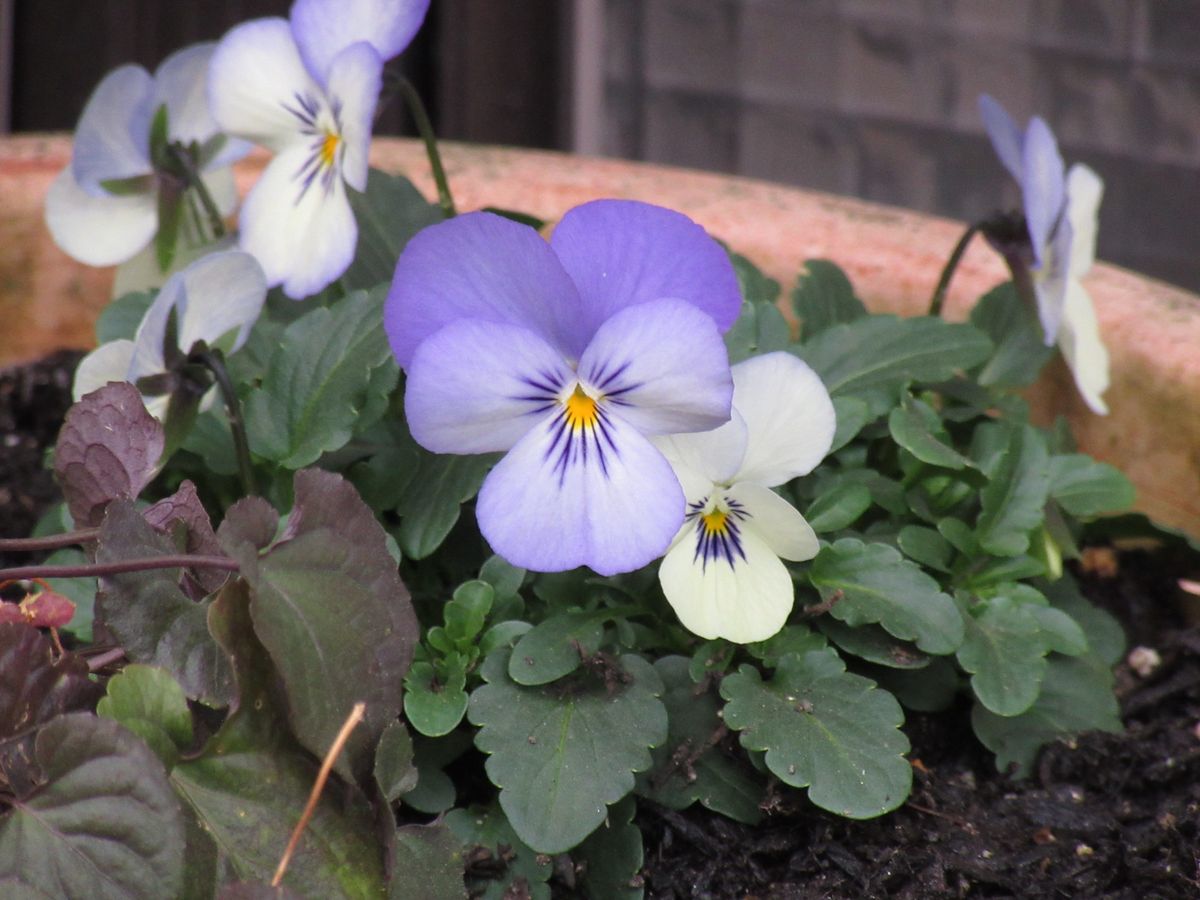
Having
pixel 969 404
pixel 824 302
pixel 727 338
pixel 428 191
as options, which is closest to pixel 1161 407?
pixel 969 404

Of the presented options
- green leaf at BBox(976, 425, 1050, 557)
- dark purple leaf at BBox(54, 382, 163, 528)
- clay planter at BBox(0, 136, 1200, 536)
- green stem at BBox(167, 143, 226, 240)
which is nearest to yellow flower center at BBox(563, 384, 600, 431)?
dark purple leaf at BBox(54, 382, 163, 528)

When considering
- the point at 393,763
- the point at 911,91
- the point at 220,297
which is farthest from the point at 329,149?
the point at 911,91

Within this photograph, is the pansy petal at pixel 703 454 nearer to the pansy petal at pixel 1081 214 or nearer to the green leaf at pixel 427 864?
the green leaf at pixel 427 864

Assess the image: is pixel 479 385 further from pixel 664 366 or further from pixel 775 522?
pixel 775 522

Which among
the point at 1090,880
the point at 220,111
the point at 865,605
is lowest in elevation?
the point at 1090,880

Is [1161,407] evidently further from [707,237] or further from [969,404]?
[707,237]

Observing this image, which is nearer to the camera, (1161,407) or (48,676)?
(48,676)

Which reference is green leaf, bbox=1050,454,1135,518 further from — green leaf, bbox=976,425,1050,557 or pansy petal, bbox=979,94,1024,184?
pansy petal, bbox=979,94,1024,184
